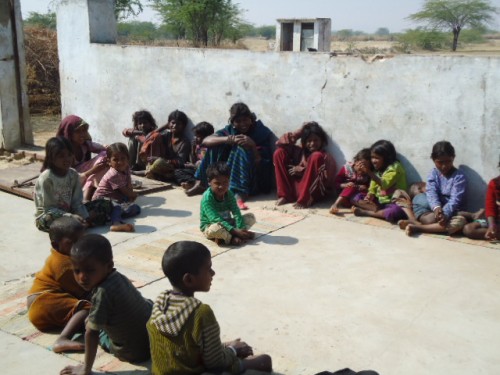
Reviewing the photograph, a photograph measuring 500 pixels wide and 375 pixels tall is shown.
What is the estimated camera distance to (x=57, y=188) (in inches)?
212

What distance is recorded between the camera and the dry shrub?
1463 centimetres

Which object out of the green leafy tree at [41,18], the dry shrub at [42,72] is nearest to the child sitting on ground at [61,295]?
the dry shrub at [42,72]

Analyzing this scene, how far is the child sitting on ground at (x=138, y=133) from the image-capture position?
7.91 m

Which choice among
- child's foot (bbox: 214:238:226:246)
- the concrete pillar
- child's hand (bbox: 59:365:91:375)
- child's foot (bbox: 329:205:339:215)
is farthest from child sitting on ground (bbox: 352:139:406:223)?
the concrete pillar

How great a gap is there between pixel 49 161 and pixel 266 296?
2489 mm

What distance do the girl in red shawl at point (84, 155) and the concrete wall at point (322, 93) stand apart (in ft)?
5.16

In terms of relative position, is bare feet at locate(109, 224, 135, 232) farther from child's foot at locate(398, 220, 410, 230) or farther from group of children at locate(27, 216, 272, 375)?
child's foot at locate(398, 220, 410, 230)

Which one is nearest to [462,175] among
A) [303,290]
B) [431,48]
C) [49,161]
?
[303,290]

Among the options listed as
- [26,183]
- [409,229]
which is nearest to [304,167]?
[409,229]

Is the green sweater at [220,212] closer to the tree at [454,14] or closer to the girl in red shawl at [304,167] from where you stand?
the girl in red shawl at [304,167]

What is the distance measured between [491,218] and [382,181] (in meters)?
1.11

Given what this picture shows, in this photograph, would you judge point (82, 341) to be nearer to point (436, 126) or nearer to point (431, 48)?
point (436, 126)

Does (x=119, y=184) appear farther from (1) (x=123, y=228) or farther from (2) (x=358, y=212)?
(2) (x=358, y=212)

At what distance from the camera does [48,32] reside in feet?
53.6
